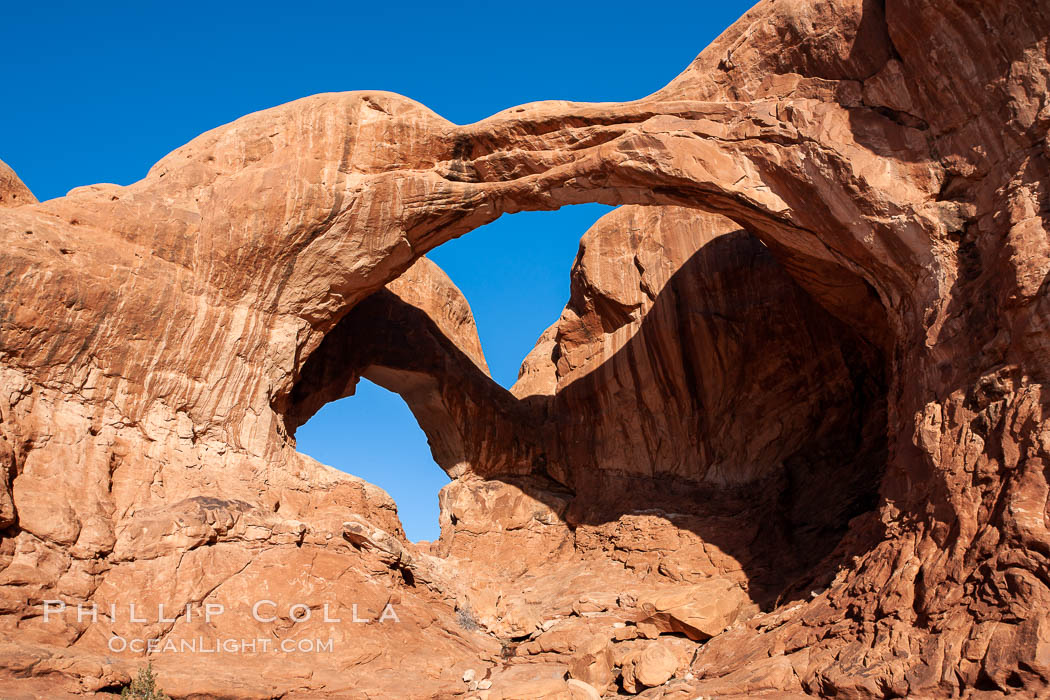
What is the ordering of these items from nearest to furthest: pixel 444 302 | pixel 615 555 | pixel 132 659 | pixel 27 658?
pixel 27 658, pixel 132 659, pixel 615 555, pixel 444 302

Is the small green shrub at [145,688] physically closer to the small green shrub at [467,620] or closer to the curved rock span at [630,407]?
the curved rock span at [630,407]

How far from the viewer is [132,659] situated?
10719 mm

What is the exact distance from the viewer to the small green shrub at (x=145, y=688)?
972 cm

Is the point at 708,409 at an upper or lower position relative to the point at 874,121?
lower

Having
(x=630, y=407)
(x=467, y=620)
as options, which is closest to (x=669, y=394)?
(x=630, y=407)

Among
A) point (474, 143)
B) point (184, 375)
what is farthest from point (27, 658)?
point (474, 143)

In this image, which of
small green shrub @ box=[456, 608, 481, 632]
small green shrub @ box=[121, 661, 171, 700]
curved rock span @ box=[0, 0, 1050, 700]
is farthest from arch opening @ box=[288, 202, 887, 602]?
small green shrub @ box=[121, 661, 171, 700]

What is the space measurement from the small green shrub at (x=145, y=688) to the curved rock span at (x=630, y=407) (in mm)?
232

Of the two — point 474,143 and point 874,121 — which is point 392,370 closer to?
point 474,143

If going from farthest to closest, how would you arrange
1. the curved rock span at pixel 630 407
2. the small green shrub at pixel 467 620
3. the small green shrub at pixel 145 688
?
the small green shrub at pixel 467 620 → the curved rock span at pixel 630 407 → the small green shrub at pixel 145 688

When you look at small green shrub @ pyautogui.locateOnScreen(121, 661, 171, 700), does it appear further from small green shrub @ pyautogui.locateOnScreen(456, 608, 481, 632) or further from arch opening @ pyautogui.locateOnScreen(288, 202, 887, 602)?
arch opening @ pyautogui.locateOnScreen(288, 202, 887, 602)

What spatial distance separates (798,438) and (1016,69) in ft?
27.4

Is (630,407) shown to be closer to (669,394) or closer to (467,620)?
(669,394)

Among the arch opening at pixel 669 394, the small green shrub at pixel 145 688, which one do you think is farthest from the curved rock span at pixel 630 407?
the small green shrub at pixel 145 688
